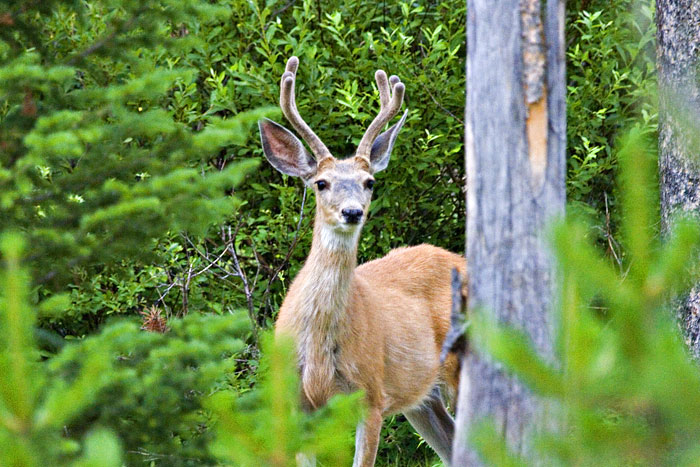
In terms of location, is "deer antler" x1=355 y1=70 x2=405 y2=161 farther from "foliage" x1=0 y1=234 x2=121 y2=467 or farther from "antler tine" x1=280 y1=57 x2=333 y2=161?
"foliage" x1=0 y1=234 x2=121 y2=467

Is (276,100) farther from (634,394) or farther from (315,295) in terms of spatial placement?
(634,394)

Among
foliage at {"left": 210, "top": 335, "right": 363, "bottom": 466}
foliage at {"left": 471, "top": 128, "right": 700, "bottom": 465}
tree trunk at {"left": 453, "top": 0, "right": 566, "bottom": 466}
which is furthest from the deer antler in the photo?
foliage at {"left": 471, "top": 128, "right": 700, "bottom": 465}

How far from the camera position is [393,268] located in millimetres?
7191

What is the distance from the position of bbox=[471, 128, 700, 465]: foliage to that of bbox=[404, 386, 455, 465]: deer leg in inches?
201

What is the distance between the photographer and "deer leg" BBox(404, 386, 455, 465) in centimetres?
711

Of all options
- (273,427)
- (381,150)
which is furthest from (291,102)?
(273,427)

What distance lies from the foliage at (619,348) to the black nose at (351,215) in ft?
13.3

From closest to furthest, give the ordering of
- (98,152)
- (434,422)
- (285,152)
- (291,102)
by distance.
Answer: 1. (98,152)
2. (291,102)
3. (285,152)
4. (434,422)

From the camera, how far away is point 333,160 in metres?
6.61

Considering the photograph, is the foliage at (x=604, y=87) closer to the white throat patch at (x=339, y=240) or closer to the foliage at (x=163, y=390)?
the white throat patch at (x=339, y=240)

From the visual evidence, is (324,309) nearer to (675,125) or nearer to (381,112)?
(381,112)

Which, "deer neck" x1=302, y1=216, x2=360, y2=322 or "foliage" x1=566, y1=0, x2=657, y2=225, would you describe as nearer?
"deer neck" x1=302, y1=216, x2=360, y2=322

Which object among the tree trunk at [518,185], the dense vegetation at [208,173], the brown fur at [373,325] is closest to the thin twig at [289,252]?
the dense vegetation at [208,173]

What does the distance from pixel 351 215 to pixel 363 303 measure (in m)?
0.68
